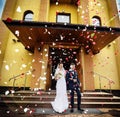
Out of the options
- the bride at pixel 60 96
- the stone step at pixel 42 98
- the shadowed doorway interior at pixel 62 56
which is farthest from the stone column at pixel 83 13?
the bride at pixel 60 96

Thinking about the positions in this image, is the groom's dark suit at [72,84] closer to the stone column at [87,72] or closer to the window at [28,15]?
the stone column at [87,72]

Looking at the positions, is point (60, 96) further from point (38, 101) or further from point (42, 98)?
point (42, 98)

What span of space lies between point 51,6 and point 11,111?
9945 millimetres

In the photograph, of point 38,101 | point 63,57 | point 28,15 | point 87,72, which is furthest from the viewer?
point 63,57

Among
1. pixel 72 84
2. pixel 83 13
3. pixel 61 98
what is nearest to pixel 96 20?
pixel 83 13

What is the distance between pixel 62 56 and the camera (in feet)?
42.8

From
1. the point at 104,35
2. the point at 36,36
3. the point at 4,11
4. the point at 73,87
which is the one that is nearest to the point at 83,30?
the point at 104,35

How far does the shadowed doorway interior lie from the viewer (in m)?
11.1

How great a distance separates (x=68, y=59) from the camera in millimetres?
12773

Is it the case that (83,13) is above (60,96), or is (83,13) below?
above

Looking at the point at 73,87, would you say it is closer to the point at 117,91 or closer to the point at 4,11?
the point at 117,91

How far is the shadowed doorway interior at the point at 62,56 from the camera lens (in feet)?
36.3

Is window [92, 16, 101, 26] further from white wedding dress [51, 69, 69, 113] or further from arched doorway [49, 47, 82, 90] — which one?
white wedding dress [51, 69, 69, 113]

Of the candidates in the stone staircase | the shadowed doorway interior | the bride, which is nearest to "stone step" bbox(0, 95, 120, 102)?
the stone staircase
